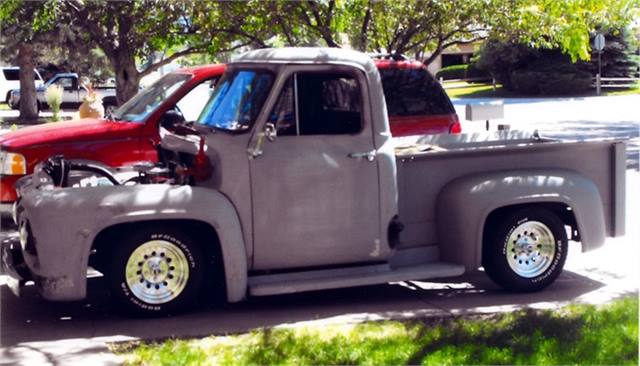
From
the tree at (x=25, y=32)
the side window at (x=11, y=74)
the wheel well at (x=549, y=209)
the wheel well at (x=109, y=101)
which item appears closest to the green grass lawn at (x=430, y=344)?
the wheel well at (x=549, y=209)

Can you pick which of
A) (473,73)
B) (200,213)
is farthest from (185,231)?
(473,73)

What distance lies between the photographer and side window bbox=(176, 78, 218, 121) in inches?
431

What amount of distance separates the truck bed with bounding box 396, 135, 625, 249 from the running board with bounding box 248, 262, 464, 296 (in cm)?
32

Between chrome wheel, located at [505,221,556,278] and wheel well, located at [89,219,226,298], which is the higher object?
wheel well, located at [89,219,226,298]

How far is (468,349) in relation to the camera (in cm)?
629

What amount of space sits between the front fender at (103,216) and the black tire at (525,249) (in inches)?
81.9

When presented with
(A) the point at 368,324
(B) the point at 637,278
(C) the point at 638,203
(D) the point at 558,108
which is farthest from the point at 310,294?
(D) the point at 558,108

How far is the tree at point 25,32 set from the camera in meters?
17.1

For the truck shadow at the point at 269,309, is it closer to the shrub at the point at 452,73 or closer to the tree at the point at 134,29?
the tree at the point at 134,29

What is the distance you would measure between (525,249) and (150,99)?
4.80m

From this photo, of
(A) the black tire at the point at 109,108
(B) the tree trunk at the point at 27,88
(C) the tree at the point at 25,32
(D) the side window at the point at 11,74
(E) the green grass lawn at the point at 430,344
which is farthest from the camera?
(D) the side window at the point at 11,74

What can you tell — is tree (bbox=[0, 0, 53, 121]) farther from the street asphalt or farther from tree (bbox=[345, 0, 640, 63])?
the street asphalt

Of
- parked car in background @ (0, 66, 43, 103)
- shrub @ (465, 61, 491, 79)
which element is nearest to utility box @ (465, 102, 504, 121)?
parked car in background @ (0, 66, 43, 103)

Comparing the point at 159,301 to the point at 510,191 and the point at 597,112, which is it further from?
the point at 597,112
